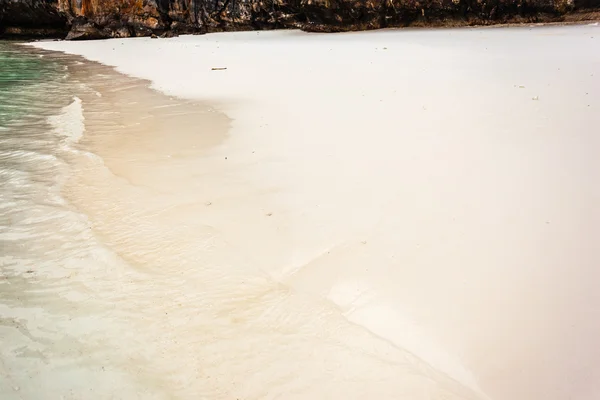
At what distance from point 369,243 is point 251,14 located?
17052 millimetres

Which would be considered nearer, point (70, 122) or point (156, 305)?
point (156, 305)

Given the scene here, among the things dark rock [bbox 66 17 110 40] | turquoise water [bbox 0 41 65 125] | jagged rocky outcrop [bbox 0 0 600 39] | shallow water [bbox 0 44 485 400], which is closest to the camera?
shallow water [bbox 0 44 485 400]

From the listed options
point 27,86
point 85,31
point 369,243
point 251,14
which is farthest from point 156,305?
point 85,31

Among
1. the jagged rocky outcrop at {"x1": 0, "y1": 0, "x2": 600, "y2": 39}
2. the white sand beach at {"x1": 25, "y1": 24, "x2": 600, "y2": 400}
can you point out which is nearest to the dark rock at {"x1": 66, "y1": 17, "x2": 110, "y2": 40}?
the jagged rocky outcrop at {"x1": 0, "y1": 0, "x2": 600, "y2": 39}

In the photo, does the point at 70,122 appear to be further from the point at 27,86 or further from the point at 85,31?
the point at 85,31

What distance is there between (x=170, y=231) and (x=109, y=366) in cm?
92

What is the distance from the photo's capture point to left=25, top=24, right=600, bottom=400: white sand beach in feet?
4.78

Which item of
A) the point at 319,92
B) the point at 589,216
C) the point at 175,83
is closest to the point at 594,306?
the point at 589,216

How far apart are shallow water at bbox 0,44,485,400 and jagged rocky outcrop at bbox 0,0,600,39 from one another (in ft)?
42.4

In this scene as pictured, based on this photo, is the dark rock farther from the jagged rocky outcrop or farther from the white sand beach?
the white sand beach

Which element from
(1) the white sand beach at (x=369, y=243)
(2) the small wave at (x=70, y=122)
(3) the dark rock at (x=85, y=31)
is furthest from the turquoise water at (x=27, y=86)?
(3) the dark rock at (x=85, y=31)

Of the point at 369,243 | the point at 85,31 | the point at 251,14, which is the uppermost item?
the point at 251,14

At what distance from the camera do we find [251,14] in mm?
17078

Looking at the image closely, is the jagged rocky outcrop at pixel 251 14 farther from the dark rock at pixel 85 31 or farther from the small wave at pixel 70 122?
the small wave at pixel 70 122
